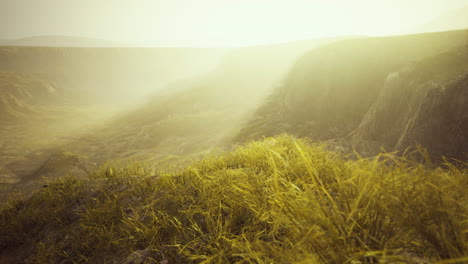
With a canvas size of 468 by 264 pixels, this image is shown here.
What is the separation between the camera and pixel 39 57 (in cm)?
4425

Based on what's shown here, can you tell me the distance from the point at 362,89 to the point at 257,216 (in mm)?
10568

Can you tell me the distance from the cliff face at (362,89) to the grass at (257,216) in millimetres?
6084

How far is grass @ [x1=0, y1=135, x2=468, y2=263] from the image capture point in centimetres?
76

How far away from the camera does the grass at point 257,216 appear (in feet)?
2.49

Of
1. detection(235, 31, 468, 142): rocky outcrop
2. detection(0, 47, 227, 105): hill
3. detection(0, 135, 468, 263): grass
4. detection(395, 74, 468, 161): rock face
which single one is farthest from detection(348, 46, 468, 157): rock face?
detection(0, 47, 227, 105): hill

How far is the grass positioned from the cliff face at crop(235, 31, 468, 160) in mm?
6084

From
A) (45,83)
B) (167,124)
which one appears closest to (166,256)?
(167,124)

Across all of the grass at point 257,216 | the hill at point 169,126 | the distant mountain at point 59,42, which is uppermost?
the distant mountain at point 59,42

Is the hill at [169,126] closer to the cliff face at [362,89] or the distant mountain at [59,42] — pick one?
the cliff face at [362,89]

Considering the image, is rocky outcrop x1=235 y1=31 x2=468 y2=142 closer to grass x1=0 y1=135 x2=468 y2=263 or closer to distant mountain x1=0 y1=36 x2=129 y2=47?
grass x1=0 y1=135 x2=468 y2=263

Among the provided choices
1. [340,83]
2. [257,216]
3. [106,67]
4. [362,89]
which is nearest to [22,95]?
[106,67]

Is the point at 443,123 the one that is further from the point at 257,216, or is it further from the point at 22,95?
the point at 22,95

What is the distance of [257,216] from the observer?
1.13 m

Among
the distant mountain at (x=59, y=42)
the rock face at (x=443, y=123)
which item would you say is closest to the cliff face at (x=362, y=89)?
the rock face at (x=443, y=123)
